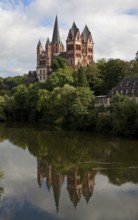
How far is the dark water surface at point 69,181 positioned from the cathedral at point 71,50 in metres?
73.3

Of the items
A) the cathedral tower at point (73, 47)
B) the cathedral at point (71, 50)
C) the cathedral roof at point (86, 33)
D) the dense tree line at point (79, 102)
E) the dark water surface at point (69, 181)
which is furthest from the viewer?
the cathedral roof at point (86, 33)

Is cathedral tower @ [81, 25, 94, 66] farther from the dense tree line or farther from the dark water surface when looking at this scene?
the dark water surface

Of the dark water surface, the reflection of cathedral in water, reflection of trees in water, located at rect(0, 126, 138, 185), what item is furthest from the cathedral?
the reflection of cathedral in water

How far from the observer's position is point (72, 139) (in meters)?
48.3

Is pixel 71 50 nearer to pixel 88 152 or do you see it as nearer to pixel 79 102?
pixel 79 102

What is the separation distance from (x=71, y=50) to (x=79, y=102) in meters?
57.5

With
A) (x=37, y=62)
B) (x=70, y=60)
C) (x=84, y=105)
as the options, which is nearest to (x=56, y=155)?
(x=84, y=105)

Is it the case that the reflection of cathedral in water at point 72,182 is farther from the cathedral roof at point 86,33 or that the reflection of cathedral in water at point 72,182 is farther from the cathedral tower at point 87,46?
the cathedral roof at point 86,33

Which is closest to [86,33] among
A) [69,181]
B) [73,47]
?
[73,47]

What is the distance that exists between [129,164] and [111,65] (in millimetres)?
55234

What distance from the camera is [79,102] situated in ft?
195

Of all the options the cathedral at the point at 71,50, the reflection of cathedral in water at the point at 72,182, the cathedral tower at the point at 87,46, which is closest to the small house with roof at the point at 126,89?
the reflection of cathedral in water at the point at 72,182

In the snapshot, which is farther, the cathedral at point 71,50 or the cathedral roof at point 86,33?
the cathedral roof at point 86,33

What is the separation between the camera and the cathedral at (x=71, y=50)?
372 ft
